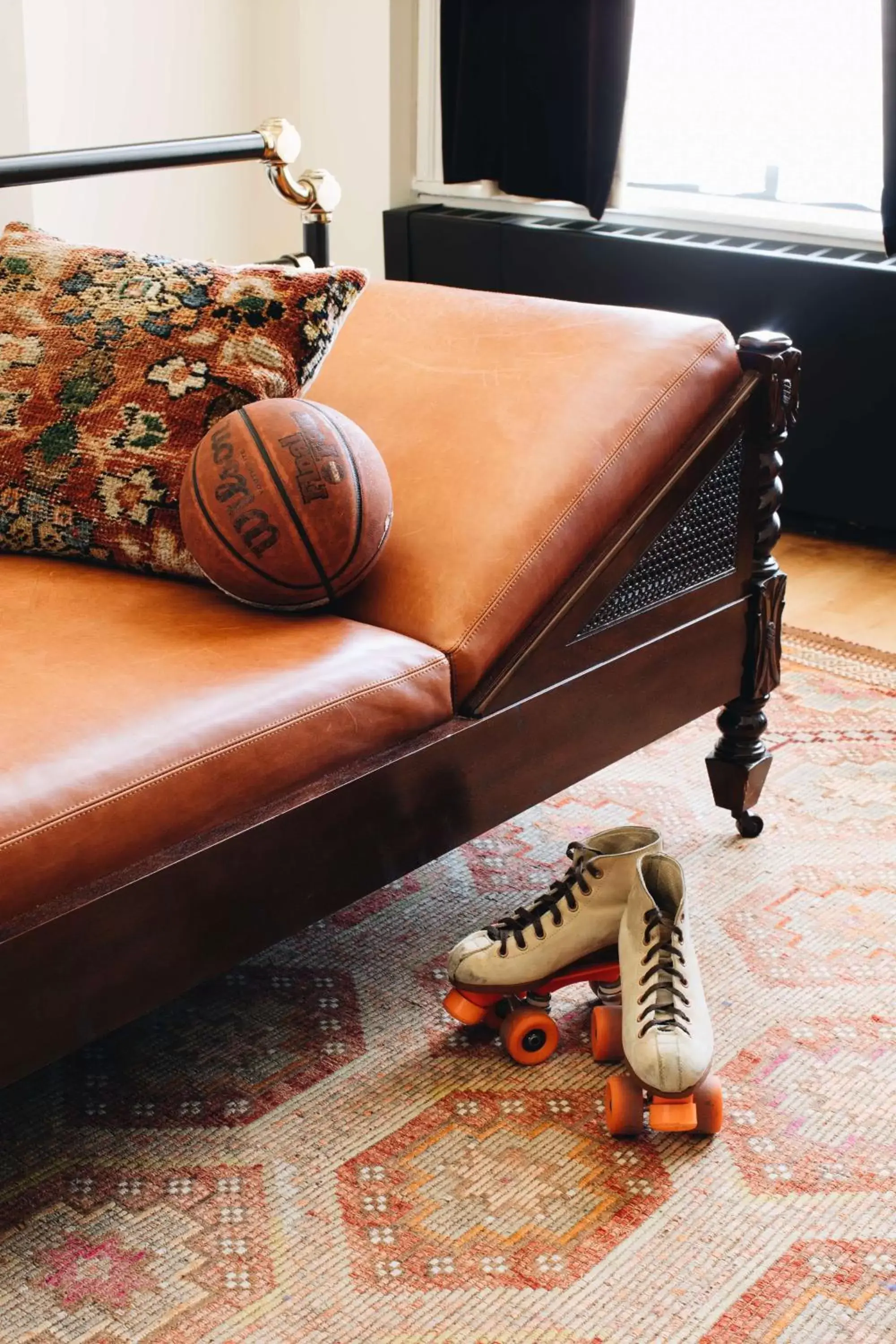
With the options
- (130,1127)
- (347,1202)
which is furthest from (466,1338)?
(130,1127)

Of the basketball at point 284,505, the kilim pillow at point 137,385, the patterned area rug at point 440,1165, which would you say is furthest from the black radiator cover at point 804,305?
the basketball at point 284,505

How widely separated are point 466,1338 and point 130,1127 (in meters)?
0.43

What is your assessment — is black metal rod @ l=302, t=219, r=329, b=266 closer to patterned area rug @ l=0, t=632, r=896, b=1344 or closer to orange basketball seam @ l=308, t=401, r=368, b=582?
orange basketball seam @ l=308, t=401, r=368, b=582

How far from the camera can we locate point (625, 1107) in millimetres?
1418

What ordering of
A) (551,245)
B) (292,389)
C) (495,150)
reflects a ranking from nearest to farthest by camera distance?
(292,389), (551,245), (495,150)

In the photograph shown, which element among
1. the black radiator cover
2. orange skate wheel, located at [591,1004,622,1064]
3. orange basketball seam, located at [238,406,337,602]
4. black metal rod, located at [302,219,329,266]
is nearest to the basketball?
orange basketball seam, located at [238,406,337,602]

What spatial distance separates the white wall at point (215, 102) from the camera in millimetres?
3732

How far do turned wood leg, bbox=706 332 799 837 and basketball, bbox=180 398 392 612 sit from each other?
0.56m

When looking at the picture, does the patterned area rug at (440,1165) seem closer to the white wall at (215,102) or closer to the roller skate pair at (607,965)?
the roller skate pair at (607,965)

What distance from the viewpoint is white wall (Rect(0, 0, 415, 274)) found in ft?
12.2

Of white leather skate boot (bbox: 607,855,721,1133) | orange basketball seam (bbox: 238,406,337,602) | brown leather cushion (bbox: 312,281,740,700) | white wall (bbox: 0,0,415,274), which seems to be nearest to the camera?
white leather skate boot (bbox: 607,855,721,1133)

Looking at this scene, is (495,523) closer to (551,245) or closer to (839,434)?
(839,434)

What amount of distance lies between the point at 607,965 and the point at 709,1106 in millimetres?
200

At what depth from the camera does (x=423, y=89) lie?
391 cm
